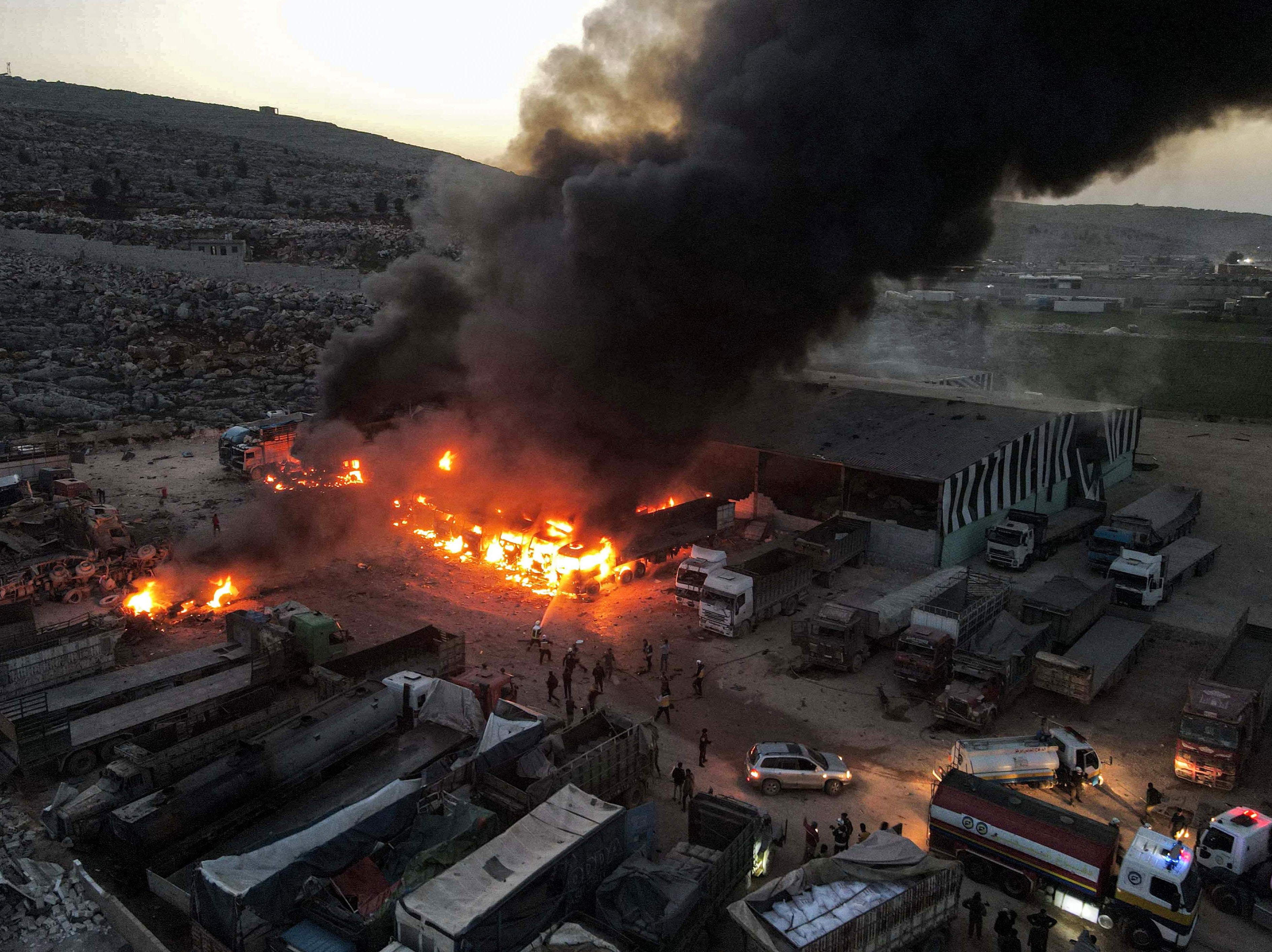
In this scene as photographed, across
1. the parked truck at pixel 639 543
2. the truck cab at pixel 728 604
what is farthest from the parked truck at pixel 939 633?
the parked truck at pixel 639 543

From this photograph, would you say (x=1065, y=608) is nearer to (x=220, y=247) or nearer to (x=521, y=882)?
(x=521, y=882)

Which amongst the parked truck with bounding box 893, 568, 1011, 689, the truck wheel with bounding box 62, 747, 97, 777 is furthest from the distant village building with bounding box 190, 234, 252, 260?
the parked truck with bounding box 893, 568, 1011, 689

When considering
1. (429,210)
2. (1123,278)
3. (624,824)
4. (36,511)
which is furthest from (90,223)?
(1123,278)

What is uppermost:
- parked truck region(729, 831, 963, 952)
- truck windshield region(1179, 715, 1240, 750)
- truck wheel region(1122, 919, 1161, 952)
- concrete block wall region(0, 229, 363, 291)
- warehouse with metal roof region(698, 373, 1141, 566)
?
concrete block wall region(0, 229, 363, 291)

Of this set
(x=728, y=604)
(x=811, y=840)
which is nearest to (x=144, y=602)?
(x=728, y=604)

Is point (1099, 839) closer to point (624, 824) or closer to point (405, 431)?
point (624, 824)

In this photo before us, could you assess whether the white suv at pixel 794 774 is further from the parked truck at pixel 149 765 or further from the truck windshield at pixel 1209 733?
the parked truck at pixel 149 765

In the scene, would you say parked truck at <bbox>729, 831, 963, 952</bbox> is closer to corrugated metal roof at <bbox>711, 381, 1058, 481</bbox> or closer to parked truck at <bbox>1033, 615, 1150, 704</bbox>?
parked truck at <bbox>1033, 615, 1150, 704</bbox>
